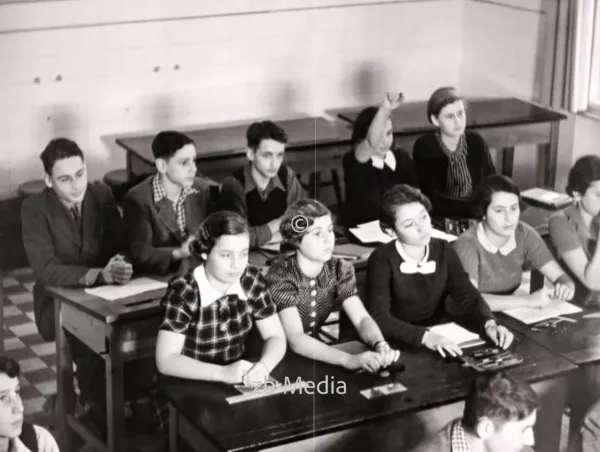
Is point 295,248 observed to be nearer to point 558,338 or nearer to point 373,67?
point 558,338

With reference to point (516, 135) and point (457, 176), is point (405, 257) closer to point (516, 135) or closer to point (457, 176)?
point (457, 176)

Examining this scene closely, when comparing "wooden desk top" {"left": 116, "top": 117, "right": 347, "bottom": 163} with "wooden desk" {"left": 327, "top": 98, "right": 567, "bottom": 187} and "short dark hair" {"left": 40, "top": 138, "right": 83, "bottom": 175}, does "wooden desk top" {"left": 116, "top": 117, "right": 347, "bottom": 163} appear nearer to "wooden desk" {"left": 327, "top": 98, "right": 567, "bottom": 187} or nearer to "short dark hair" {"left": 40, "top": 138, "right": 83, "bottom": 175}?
"short dark hair" {"left": 40, "top": 138, "right": 83, "bottom": 175}

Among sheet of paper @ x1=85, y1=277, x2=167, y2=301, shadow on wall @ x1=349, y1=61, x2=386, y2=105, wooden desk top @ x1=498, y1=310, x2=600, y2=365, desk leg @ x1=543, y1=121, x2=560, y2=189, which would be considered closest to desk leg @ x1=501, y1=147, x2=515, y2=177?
desk leg @ x1=543, y1=121, x2=560, y2=189

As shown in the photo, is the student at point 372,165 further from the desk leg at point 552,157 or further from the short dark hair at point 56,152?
the short dark hair at point 56,152

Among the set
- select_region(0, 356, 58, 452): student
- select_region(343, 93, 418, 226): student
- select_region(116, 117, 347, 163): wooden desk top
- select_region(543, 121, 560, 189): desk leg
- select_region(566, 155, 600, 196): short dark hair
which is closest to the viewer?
select_region(0, 356, 58, 452): student

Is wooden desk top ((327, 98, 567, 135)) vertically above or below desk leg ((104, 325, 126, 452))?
above

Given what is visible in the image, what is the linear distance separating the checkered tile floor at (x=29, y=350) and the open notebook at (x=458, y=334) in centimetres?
133

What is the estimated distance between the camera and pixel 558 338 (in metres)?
3.27

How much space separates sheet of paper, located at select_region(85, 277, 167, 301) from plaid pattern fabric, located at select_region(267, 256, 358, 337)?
0.43m

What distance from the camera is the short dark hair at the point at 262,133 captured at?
382 centimetres

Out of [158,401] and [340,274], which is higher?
[340,274]

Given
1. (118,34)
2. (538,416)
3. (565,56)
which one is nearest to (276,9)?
(118,34)

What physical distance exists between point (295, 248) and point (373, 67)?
125 cm

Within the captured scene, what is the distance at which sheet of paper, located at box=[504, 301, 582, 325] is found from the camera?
134 inches
